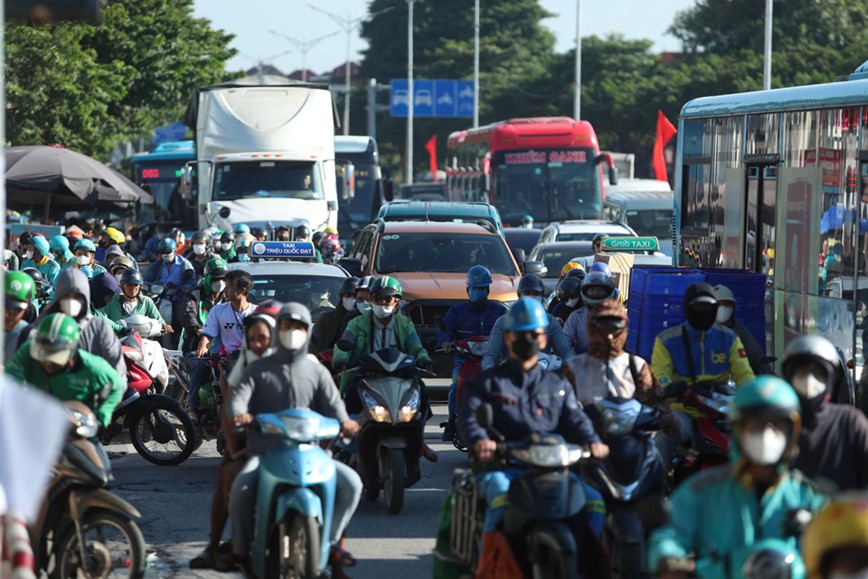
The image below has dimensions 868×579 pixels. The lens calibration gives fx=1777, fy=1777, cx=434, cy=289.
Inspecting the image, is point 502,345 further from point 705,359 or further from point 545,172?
point 545,172

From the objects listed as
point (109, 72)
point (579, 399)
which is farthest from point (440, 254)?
point (109, 72)

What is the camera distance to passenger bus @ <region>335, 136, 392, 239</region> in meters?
44.1

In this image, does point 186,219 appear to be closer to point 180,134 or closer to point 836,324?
point 836,324

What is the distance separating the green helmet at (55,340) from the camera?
8.80 metres

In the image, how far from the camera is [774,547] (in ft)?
18.8

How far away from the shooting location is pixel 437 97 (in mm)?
80312

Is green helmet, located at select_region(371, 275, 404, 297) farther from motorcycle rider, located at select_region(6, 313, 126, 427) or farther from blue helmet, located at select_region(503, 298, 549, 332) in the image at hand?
blue helmet, located at select_region(503, 298, 549, 332)

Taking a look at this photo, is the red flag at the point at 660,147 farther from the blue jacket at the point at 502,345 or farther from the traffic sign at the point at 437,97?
the blue jacket at the point at 502,345

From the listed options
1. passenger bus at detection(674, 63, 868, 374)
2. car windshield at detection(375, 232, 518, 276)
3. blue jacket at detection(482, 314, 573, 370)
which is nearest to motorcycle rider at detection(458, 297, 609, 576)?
blue jacket at detection(482, 314, 573, 370)

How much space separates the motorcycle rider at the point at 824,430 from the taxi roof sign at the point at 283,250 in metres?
11.7

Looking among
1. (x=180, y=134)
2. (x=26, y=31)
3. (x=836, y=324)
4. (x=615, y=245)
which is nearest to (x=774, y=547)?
(x=836, y=324)

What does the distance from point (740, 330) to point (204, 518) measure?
3657 millimetres

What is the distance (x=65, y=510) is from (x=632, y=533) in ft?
8.86

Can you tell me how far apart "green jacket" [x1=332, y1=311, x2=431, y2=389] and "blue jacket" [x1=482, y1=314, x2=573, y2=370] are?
0.52 meters
